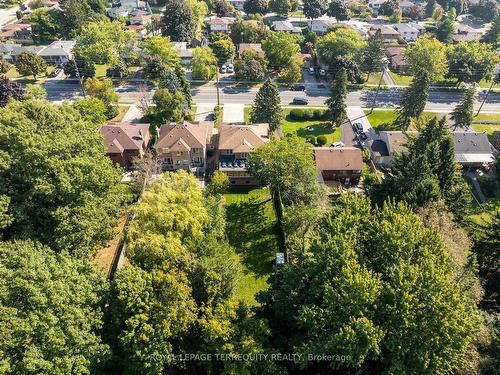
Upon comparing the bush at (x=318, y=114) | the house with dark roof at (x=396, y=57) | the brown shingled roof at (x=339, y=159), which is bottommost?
the bush at (x=318, y=114)

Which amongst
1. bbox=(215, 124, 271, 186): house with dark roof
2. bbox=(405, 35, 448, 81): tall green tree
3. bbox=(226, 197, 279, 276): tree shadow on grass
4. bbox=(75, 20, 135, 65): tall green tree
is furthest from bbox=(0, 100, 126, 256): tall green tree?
bbox=(405, 35, 448, 81): tall green tree

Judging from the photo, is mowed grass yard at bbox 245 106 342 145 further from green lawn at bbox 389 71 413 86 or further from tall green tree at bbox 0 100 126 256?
tall green tree at bbox 0 100 126 256

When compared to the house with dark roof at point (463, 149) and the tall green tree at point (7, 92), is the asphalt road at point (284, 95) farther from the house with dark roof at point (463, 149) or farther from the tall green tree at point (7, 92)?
the tall green tree at point (7, 92)

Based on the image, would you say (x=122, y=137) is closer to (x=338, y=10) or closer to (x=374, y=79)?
(x=374, y=79)

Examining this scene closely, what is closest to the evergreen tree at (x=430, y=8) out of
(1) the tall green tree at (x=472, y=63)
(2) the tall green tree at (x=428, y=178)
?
(1) the tall green tree at (x=472, y=63)

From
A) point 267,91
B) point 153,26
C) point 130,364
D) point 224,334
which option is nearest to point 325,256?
point 224,334

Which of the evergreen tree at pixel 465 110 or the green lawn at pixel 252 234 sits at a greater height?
the evergreen tree at pixel 465 110

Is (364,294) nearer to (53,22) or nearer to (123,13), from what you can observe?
(53,22)
